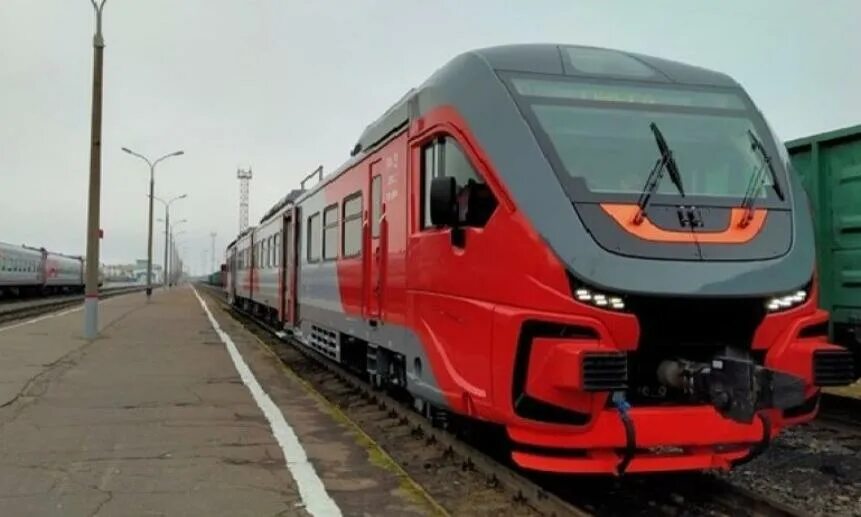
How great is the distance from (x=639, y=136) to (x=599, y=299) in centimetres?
145

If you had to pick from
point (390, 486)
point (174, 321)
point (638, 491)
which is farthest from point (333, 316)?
point (174, 321)

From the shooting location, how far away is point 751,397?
5.16 meters

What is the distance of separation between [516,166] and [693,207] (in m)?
1.16

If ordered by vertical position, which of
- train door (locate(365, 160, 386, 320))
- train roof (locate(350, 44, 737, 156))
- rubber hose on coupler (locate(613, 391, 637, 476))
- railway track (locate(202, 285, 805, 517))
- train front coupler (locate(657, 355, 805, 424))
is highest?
train roof (locate(350, 44, 737, 156))

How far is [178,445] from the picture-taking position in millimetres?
7961

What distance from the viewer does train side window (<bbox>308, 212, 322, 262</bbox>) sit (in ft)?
44.3

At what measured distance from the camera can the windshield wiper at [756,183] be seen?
582 centimetres

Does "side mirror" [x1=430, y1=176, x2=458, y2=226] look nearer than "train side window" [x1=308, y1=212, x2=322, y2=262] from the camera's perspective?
Yes

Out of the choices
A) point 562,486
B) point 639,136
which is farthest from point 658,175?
point 562,486

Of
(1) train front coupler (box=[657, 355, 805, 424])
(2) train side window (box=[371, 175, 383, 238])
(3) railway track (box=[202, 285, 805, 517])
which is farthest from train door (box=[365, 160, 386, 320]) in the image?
(1) train front coupler (box=[657, 355, 805, 424])

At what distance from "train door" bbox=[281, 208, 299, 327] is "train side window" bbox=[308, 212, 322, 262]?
1.43 m

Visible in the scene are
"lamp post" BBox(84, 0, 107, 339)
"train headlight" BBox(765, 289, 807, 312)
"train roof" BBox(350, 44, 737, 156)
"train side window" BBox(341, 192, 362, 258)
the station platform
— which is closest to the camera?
"train headlight" BBox(765, 289, 807, 312)

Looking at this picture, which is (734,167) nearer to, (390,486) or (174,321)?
(390,486)

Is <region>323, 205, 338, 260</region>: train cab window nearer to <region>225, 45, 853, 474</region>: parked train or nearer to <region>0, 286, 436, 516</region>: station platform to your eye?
<region>0, 286, 436, 516</region>: station platform
